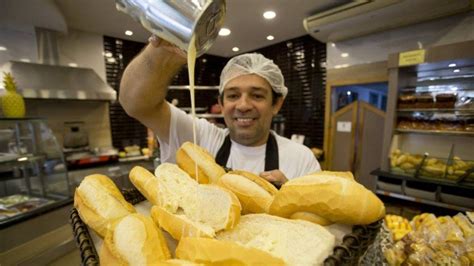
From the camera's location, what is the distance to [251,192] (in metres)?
0.55

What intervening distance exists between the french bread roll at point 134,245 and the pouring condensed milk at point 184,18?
40cm

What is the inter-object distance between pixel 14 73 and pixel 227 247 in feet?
12.8

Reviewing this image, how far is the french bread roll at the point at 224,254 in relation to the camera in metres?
0.33

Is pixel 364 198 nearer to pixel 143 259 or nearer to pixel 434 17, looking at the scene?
pixel 143 259

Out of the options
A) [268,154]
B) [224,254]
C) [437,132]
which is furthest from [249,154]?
[437,132]

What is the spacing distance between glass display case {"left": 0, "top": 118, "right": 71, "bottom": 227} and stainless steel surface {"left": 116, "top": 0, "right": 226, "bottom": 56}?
1.83 m

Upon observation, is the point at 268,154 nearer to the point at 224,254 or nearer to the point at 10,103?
the point at 224,254

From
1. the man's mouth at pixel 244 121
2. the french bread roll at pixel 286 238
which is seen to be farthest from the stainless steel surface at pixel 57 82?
the french bread roll at pixel 286 238

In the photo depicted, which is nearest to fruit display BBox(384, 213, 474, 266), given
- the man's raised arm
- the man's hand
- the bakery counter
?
the man's hand

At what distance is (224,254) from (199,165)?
1.25ft

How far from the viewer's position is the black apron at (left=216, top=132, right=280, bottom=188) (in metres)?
1.25

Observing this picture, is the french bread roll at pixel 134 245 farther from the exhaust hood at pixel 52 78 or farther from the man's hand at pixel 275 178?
the exhaust hood at pixel 52 78

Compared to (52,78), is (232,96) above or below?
below

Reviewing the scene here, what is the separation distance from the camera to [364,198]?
0.42 meters
